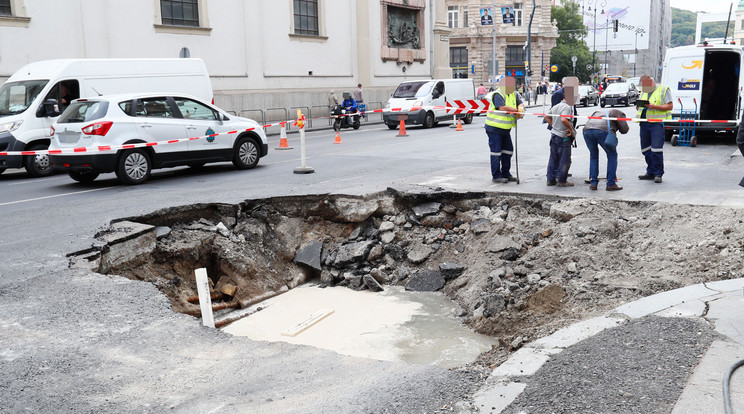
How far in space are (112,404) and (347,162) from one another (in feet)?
34.3

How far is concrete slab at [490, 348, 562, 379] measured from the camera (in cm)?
428

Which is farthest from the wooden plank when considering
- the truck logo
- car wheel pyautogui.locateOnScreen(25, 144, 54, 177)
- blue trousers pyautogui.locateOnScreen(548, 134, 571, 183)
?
the truck logo

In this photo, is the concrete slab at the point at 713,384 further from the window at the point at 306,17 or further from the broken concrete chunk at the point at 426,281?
the window at the point at 306,17

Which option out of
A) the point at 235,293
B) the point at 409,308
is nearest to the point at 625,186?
the point at 409,308

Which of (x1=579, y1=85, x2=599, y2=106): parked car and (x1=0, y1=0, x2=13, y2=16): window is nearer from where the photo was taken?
(x1=0, y1=0, x2=13, y2=16): window

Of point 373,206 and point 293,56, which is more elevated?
point 293,56

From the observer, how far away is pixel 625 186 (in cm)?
997

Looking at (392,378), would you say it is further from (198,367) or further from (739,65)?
(739,65)

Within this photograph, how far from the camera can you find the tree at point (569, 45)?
8626 centimetres

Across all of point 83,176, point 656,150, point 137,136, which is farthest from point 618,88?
point 83,176

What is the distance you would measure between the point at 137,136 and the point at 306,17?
21.8 metres

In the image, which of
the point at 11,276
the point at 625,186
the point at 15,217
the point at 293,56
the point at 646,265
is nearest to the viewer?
the point at 11,276

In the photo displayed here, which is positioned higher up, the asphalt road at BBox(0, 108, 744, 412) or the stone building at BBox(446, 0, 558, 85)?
the stone building at BBox(446, 0, 558, 85)

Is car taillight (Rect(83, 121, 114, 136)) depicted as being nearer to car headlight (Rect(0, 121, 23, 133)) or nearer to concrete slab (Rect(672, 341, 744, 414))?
car headlight (Rect(0, 121, 23, 133))
